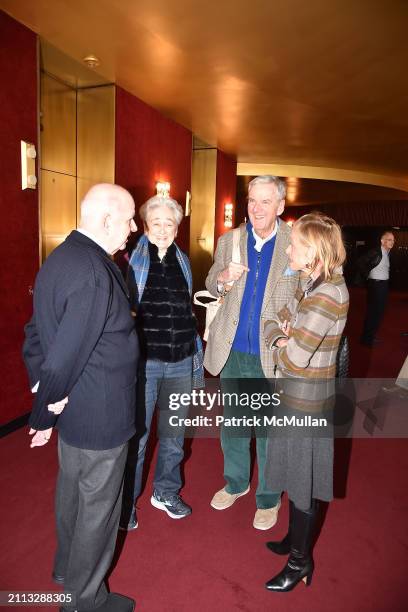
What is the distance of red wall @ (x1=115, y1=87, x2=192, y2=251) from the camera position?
5234mm

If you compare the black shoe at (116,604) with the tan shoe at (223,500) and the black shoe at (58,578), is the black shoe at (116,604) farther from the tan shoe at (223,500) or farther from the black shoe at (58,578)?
the tan shoe at (223,500)

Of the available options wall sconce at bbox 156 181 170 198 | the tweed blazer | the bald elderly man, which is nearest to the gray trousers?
the bald elderly man

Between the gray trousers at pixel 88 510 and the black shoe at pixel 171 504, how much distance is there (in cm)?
78

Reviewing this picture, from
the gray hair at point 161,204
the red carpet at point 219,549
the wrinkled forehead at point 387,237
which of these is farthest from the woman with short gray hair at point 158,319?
the wrinkled forehead at point 387,237

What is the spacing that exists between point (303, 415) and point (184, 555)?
105 centimetres

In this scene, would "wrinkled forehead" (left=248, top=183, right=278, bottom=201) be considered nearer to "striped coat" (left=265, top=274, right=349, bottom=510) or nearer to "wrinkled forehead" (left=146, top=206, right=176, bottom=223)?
"wrinkled forehead" (left=146, top=206, right=176, bottom=223)

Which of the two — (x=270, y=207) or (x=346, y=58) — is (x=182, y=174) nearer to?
(x=346, y=58)

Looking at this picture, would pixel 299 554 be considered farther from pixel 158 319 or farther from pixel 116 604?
pixel 158 319

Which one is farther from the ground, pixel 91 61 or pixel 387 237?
pixel 91 61

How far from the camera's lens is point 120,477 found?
1.60m

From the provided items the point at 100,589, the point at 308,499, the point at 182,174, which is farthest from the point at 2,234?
the point at 182,174

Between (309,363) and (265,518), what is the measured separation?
119 centimetres

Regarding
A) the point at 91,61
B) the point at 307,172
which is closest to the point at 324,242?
the point at 91,61

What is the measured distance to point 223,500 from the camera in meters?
2.55
